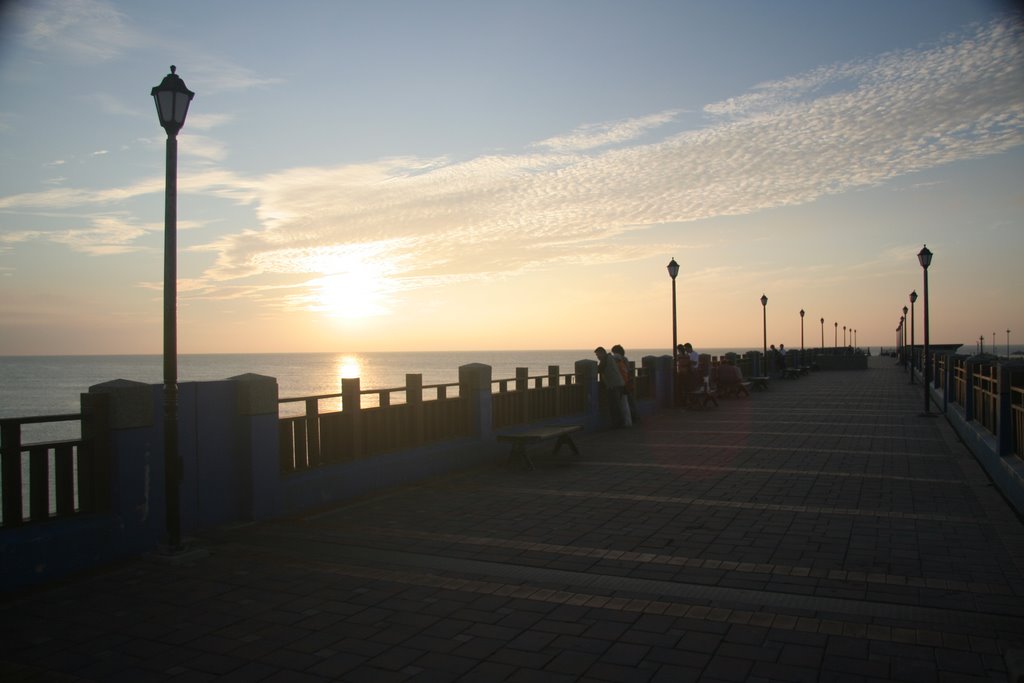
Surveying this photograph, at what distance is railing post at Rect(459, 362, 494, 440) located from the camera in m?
12.7

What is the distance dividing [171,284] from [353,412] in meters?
3.25

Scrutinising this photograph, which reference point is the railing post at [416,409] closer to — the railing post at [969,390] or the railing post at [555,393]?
the railing post at [555,393]

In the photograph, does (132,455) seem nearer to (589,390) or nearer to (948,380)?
(589,390)

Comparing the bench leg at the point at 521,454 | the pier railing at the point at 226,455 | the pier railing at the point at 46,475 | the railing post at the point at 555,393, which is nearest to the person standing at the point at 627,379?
the railing post at the point at 555,393

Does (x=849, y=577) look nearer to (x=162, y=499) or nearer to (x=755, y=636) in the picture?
(x=755, y=636)

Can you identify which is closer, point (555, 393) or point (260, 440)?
point (260, 440)

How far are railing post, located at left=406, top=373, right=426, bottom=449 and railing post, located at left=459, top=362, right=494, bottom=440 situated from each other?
1.35 meters

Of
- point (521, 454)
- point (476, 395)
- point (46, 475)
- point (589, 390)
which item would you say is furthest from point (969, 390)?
point (46, 475)

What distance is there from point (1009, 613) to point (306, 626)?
15.9 feet

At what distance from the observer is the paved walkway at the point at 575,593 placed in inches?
183

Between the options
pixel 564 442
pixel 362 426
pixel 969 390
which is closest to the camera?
pixel 362 426

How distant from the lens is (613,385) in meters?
17.5

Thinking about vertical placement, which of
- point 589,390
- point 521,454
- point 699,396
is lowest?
point 521,454

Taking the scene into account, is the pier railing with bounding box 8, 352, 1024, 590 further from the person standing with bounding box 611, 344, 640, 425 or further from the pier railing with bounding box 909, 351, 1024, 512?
the person standing with bounding box 611, 344, 640, 425
